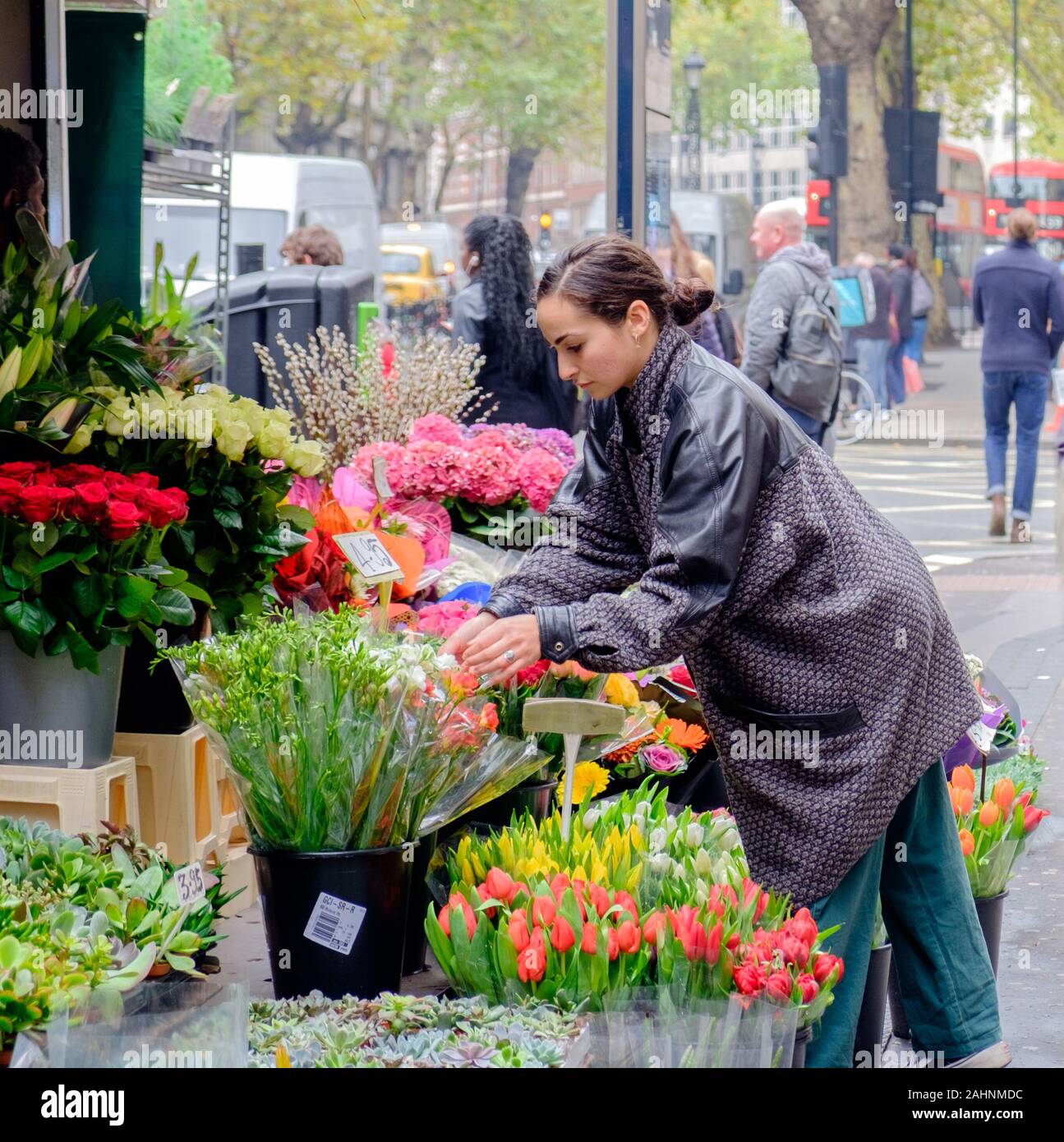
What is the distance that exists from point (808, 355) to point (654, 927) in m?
6.14

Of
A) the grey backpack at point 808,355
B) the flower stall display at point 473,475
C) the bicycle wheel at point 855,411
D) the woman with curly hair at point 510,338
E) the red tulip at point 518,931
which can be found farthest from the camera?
the bicycle wheel at point 855,411

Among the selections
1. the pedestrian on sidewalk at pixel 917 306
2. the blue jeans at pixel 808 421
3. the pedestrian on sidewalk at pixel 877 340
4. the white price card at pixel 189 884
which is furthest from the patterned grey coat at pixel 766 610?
the pedestrian on sidewalk at pixel 917 306

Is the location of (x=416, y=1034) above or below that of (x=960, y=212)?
below

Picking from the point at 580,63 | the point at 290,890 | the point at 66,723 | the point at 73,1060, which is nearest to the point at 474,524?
the point at 66,723

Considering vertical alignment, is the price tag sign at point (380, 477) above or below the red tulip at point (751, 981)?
above

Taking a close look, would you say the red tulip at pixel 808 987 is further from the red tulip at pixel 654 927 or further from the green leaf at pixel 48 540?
the green leaf at pixel 48 540

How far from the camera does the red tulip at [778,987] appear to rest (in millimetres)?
2535

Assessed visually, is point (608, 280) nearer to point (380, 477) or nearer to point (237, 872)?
point (380, 477)

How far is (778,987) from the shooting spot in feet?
8.34

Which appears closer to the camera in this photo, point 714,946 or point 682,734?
point 714,946

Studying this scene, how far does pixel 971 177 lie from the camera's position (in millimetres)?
37312

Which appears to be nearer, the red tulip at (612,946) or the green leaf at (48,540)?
the red tulip at (612,946)

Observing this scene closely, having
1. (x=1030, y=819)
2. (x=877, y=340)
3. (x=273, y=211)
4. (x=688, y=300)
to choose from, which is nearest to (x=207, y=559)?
(x=688, y=300)

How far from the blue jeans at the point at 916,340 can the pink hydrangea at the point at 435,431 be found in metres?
18.5
